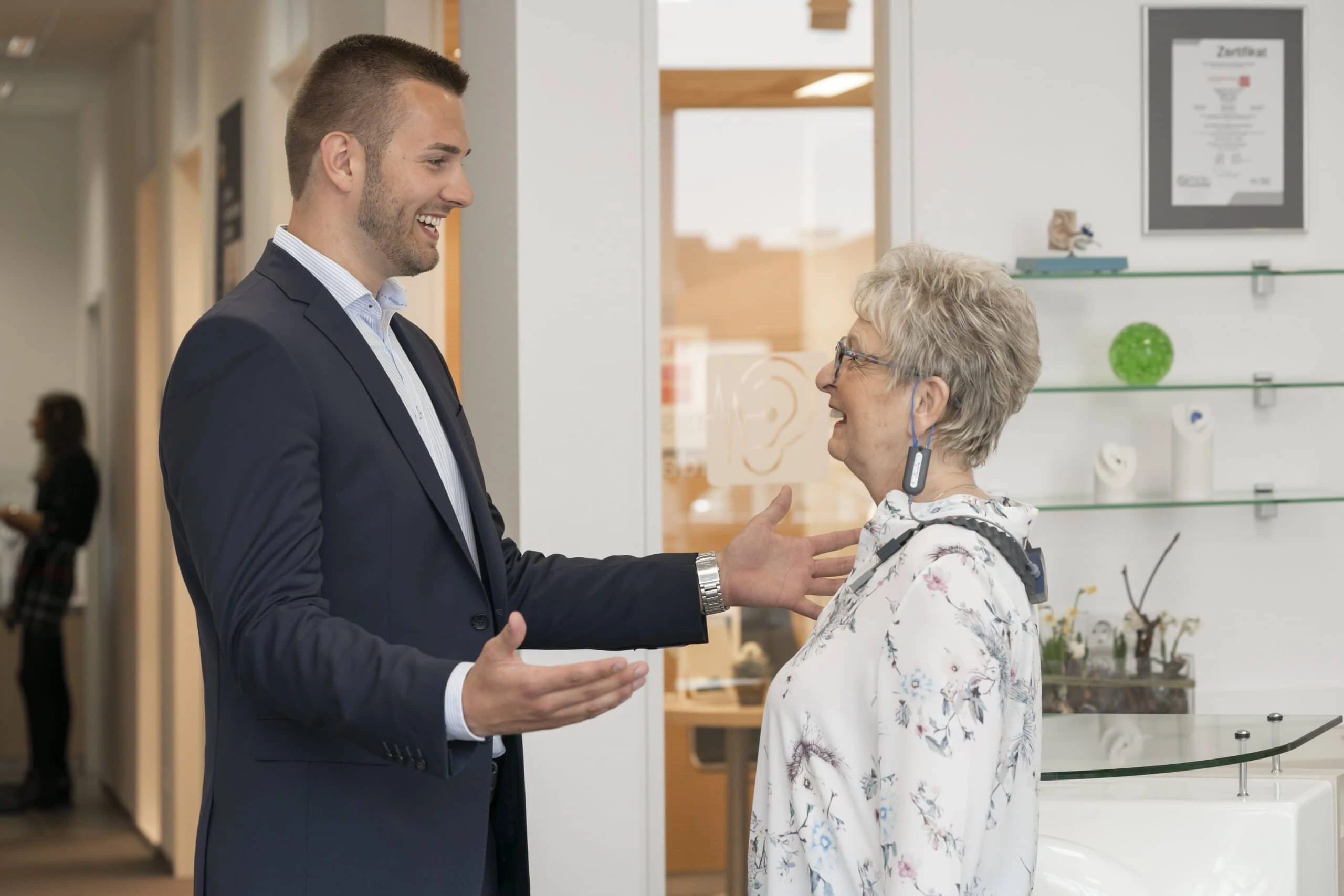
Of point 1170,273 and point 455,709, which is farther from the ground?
point 1170,273

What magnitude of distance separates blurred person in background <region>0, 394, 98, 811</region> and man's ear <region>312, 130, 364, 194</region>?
5.86 m

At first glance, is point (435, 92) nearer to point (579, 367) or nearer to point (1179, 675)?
point (579, 367)

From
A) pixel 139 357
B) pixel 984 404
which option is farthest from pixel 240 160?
pixel 984 404

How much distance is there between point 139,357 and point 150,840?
2.24 metres

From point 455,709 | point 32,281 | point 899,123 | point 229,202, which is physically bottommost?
point 455,709

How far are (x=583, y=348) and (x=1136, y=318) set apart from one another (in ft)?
4.70

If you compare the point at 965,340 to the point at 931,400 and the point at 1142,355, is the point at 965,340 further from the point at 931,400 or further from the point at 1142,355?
the point at 1142,355

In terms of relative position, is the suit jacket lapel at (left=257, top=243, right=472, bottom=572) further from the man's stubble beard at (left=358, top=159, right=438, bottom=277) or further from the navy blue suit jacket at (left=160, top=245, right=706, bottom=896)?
the man's stubble beard at (left=358, top=159, right=438, bottom=277)

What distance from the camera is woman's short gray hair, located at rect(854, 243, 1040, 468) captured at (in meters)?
1.81

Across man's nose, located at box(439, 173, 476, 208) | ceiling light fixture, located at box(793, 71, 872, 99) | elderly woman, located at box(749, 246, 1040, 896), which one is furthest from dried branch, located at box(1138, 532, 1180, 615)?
man's nose, located at box(439, 173, 476, 208)

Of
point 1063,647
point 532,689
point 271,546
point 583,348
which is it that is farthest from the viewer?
point 1063,647

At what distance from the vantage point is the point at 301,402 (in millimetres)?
1651

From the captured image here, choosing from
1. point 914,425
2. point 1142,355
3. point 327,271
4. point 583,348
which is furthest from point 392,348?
point 1142,355

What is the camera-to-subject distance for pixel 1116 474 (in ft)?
11.2
